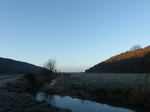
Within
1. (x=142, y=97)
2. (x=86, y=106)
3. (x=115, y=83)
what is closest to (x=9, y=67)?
(x=115, y=83)

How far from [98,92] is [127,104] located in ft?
18.2

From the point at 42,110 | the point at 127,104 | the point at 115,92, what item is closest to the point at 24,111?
the point at 42,110

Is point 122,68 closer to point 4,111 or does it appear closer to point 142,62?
point 142,62

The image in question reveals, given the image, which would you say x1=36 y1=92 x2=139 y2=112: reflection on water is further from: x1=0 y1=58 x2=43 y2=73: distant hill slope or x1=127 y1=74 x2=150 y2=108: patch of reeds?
x1=0 y1=58 x2=43 y2=73: distant hill slope

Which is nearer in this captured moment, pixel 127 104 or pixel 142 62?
pixel 127 104

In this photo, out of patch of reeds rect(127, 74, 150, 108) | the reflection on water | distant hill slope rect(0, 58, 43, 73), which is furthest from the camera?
distant hill slope rect(0, 58, 43, 73)

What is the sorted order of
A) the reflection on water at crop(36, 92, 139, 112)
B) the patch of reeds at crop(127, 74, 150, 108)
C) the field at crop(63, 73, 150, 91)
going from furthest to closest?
the field at crop(63, 73, 150, 91) < the patch of reeds at crop(127, 74, 150, 108) < the reflection on water at crop(36, 92, 139, 112)

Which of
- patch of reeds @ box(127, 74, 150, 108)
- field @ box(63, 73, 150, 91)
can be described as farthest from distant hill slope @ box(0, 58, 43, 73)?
patch of reeds @ box(127, 74, 150, 108)

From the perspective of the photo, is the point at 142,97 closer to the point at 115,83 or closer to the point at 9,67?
the point at 115,83

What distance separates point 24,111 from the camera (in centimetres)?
857

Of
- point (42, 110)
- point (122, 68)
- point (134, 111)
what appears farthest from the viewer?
point (122, 68)

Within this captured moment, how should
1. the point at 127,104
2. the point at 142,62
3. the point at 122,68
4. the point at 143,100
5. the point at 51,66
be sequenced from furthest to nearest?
the point at 122,68 → the point at 142,62 → the point at 51,66 → the point at 127,104 → the point at 143,100

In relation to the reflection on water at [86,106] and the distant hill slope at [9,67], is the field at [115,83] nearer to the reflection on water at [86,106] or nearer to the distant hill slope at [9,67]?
the reflection on water at [86,106]

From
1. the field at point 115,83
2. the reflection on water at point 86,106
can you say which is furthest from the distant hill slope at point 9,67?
the reflection on water at point 86,106
